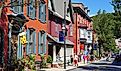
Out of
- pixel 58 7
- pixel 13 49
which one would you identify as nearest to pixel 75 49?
pixel 58 7

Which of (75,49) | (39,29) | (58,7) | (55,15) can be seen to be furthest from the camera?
(75,49)

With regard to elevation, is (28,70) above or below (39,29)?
below

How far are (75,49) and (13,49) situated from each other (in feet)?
124

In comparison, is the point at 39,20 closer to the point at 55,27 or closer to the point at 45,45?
the point at 45,45

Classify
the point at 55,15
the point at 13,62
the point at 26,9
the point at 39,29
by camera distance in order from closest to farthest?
the point at 13,62 → the point at 26,9 → the point at 39,29 → the point at 55,15

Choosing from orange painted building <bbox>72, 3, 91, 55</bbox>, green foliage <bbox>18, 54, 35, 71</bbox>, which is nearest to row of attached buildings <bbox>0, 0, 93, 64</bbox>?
green foliage <bbox>18, 54, 35, 71</bbox>

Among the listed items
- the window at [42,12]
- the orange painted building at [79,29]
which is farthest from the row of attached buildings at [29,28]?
the orange painted building at [79,29]

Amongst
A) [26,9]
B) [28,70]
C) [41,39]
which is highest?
Answer: [26,9]

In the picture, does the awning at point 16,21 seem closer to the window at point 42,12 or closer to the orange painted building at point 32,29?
the orange painted building at point 32,29

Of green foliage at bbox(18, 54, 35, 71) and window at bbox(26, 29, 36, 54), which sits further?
window at bbox(26, 29, 36, 54)

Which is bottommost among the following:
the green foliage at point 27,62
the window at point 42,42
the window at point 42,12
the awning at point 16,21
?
the green foliage at point 27,62

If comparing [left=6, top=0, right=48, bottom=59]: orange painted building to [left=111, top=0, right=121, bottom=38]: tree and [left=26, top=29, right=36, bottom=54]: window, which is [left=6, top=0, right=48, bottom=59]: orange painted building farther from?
[left=111, top=0, right=121, bottom=38]: tree


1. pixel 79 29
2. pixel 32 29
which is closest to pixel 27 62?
pixel 32 29

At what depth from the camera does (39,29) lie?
36.1 m
